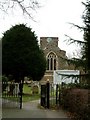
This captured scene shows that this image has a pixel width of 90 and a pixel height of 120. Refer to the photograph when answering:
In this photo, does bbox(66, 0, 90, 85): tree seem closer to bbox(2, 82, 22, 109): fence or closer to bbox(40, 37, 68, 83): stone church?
bbox(2, 82, 22, 109): fence

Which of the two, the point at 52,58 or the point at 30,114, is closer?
the point at 30,114

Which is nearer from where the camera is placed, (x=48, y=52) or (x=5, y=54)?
(x=5, y=54)

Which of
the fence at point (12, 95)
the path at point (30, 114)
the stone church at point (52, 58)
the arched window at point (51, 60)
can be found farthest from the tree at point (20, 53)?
the arched window at point (51, 60)

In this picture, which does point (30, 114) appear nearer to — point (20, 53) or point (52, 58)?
point (20, 53)

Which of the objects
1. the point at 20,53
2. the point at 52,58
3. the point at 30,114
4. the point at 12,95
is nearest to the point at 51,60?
the point at 52,58

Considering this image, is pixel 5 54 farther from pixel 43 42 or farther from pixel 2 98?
pixel 43 42

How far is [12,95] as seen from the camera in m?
24.8

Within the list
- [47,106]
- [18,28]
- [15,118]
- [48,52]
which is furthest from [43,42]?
[15,118]

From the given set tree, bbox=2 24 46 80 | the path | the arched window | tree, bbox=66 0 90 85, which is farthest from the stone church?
the path

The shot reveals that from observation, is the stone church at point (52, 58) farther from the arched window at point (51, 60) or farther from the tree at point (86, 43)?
the tree at point (86, 43)

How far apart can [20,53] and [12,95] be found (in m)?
19.5

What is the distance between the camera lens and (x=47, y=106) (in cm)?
2555

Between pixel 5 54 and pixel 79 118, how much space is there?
28.7m

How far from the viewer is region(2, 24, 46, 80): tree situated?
144 feet
